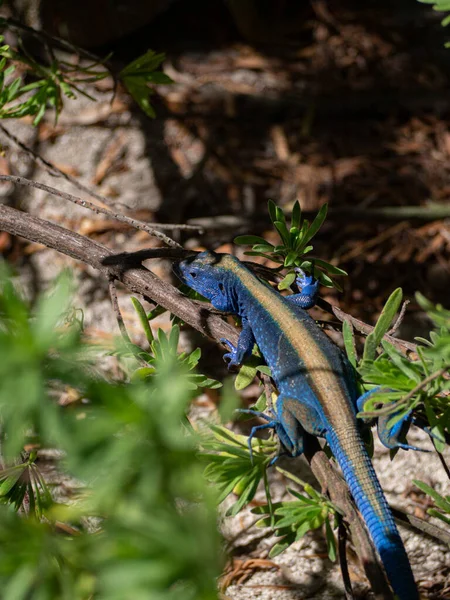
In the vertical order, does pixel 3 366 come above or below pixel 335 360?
above

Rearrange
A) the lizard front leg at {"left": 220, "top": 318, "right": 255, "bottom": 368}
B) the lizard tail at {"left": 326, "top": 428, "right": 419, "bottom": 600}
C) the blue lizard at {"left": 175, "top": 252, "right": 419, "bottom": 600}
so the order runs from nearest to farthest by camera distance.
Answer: the lizard tail at {"left": 326, "top": 428, "right": 419, "bottom": 600} → the blue lizard at {"left": 175, "top": 252, "right": 419, "bottom": 600} → the lizard front leg at {"left": 220, "top": 318, "right": 255, "bottom": 368}

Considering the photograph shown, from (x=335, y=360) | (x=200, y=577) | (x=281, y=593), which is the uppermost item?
(x=200, y=577)

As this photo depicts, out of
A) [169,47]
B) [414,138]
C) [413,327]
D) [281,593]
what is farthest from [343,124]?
[281,593]

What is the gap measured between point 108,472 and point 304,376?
44.4 inches

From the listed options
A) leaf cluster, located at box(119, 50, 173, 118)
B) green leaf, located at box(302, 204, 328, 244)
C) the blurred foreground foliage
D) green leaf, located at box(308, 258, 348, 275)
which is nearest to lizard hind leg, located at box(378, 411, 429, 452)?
green leaf, located at box(308, 258, 348, 275)

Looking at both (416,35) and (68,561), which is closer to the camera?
(68,561)

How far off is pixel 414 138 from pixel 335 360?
9.07 feet

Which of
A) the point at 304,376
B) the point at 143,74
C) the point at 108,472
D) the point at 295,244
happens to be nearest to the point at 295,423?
the point at 304,376

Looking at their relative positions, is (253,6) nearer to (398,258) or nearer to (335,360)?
(398,258)

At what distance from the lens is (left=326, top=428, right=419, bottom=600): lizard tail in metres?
1.50

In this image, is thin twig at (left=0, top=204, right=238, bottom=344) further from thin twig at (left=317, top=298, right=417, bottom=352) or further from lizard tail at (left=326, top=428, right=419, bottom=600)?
lizard tail at (left=326, top=428, right=419, bottom=600)

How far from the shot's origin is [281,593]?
2.26 meters

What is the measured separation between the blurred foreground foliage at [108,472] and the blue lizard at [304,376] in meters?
0.94

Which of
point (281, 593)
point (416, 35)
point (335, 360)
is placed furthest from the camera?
point (416, 35)
